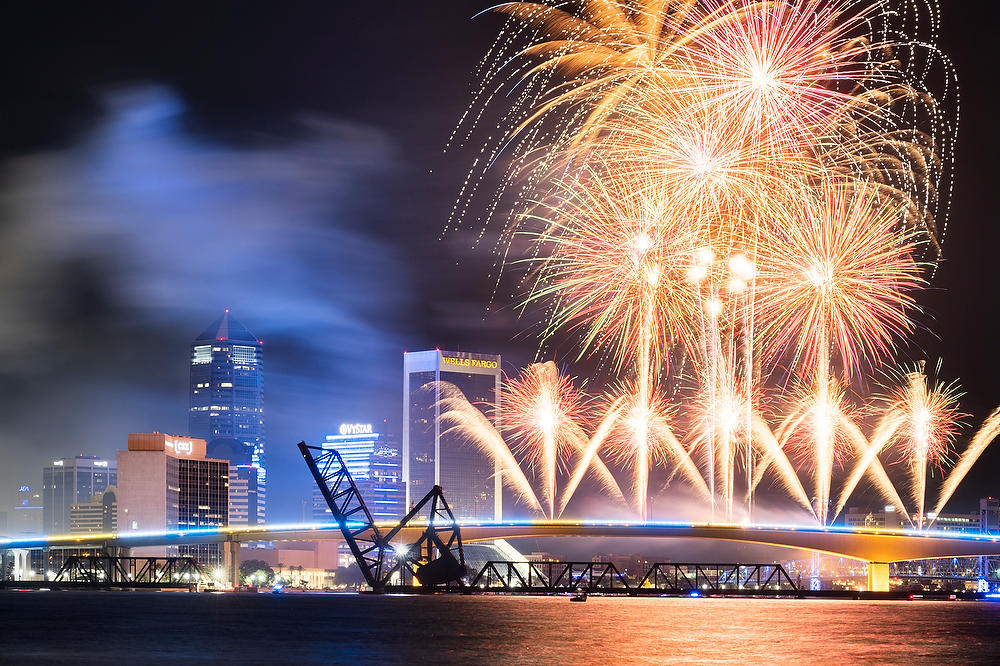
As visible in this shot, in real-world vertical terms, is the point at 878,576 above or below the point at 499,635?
below

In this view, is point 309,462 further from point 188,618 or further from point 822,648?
point 822,648

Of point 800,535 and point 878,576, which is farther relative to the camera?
point 878,576

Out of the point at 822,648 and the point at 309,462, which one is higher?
the point at 309,462

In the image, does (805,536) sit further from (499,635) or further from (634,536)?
(499,635)

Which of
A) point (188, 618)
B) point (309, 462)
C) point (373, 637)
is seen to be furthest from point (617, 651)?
point (309, 462)

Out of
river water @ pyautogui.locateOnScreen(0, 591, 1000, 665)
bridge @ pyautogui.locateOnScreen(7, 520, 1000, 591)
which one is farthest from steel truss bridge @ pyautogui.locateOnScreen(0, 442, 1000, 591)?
river water @ pyautogui.locateOnScreen(0, 591, 1000, 665)

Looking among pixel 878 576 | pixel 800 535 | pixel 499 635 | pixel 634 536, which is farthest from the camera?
pixel 878 576

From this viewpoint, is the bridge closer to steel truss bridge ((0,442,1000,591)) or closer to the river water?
steel truss bridge ((0,442,1000,591))

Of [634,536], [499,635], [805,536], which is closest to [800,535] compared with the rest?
[805,536]
